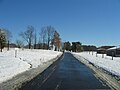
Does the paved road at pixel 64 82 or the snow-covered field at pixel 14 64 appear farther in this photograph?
the snow-covered field at pixel 14 64

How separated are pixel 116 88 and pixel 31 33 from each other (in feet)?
404

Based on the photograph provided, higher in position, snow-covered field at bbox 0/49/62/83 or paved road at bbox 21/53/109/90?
snow-covered field at bbox 0/49/62/83

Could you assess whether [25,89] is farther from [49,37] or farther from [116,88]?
[49,37]

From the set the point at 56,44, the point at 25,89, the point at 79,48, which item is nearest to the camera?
the point at 25,89

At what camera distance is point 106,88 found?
14.8 m

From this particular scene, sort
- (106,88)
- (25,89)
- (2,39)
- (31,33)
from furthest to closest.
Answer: (31,33) < (2,39) < (106,88) < (25,89)

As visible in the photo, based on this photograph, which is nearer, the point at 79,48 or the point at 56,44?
the point at 56,44

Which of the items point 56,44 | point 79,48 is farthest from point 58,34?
point 79,48

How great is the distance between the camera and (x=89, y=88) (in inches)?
583

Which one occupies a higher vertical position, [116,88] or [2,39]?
[2,39]

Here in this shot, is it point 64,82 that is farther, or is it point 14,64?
point 14,64

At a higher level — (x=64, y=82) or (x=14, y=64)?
(x=14, y=64)

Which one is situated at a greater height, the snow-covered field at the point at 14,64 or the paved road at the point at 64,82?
the snow-covered field at the point at 14,64

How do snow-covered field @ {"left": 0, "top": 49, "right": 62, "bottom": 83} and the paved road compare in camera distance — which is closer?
the paved road
